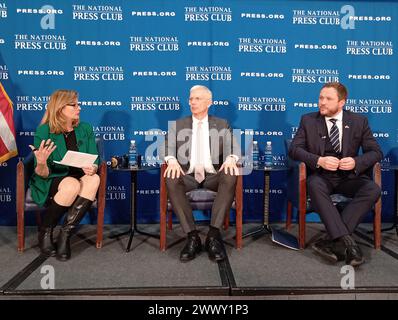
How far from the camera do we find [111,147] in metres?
3.83

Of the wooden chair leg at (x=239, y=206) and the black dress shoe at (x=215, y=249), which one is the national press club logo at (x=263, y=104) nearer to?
the wooden chair leg at (x=239, y=206)

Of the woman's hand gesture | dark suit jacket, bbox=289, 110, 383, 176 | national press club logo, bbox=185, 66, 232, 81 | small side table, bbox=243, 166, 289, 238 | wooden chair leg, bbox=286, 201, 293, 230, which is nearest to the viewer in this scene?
the woman's hand gesture

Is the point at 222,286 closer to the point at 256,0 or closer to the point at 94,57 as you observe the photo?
the point at 94,57

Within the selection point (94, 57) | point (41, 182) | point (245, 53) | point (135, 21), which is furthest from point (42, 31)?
point (245, 53)

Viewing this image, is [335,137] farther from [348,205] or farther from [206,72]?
[206,72]

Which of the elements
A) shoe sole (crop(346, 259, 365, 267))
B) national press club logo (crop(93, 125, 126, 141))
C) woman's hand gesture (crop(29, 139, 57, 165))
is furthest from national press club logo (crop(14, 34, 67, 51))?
shoe sole (crop(346, 259, 365, 267))

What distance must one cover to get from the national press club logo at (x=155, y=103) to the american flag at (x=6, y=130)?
1097 mm

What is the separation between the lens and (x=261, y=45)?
12.5 ft

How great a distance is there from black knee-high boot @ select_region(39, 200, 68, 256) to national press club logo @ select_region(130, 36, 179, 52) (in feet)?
5.72

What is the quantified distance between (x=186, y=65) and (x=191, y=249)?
188cm

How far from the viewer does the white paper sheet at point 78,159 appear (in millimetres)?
2789

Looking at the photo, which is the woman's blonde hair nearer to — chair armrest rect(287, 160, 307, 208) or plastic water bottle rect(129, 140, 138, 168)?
plastic water bottle rect(129, 140, 138, 168)

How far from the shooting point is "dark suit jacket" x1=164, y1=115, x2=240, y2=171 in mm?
3129

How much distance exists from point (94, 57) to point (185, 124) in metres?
1.28
